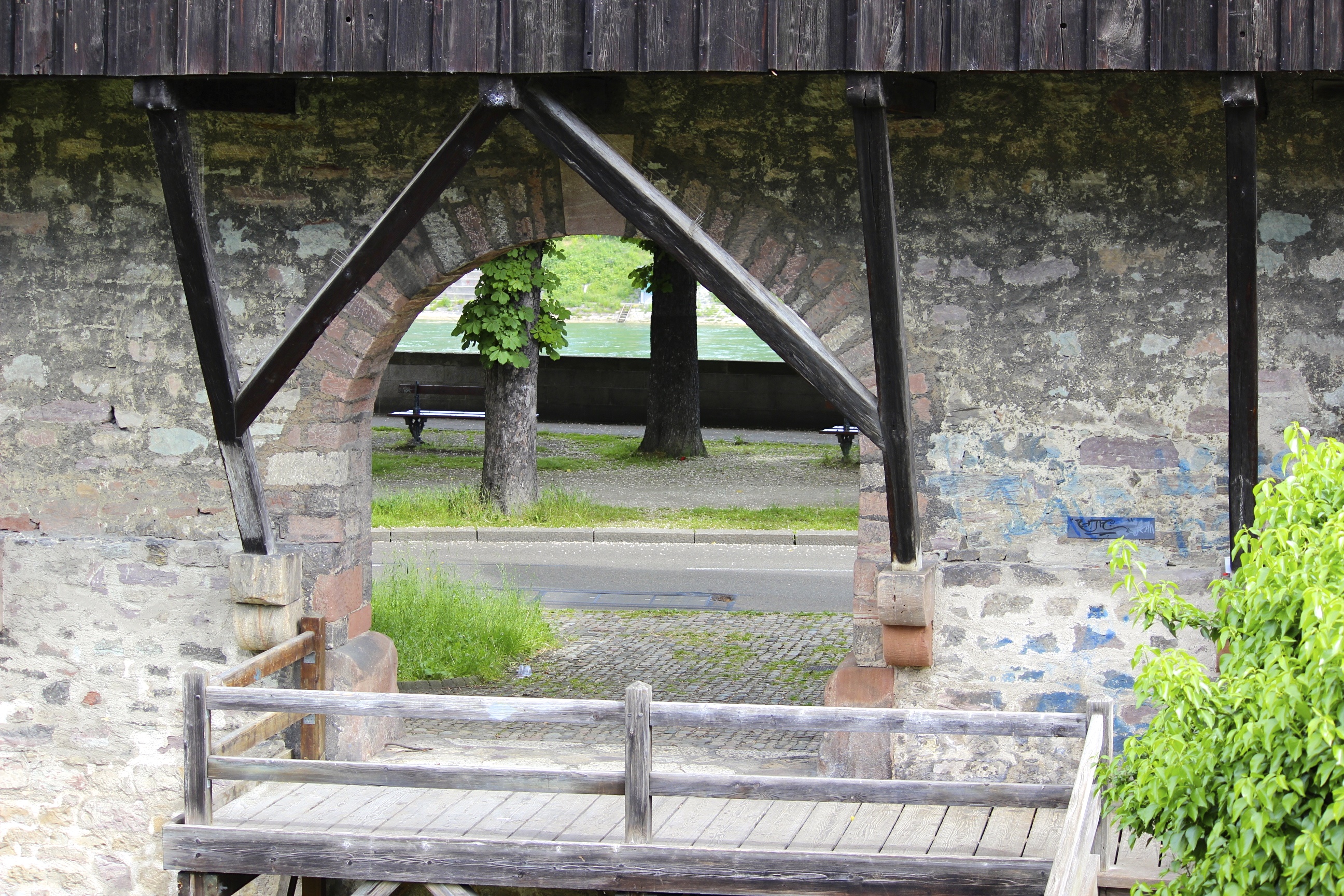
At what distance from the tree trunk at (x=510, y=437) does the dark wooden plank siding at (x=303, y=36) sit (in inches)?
302

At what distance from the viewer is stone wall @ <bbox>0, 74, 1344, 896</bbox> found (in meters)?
5.38

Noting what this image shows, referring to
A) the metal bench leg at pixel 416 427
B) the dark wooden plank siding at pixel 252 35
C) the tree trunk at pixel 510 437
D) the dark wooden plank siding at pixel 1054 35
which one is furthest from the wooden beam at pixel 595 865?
the metal bench leg at pixel 416 427

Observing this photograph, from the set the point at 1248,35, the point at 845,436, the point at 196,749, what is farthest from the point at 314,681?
the point at 845,436

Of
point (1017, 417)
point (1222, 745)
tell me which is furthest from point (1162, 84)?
point (1222, 745)

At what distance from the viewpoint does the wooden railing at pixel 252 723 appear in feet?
16.9

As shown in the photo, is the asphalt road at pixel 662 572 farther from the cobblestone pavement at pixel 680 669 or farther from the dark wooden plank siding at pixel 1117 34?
the dark wooden plank siding at pixel 1117 34

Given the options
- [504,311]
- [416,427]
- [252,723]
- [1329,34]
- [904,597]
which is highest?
[1329,34]

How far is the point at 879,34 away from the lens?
15.5 feet

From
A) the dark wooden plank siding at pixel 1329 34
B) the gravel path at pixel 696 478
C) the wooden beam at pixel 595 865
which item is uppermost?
the dark wooden plank siding at pixel 1329 34

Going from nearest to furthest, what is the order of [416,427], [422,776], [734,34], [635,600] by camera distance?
[734,34]
[422,776]
[635,600]
[416,427]

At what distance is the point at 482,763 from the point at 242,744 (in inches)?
42.1

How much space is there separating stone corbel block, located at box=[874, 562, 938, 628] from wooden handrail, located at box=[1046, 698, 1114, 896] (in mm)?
861

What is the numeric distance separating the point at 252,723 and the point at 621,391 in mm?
15660

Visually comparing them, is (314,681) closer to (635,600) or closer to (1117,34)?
(1117,34)
